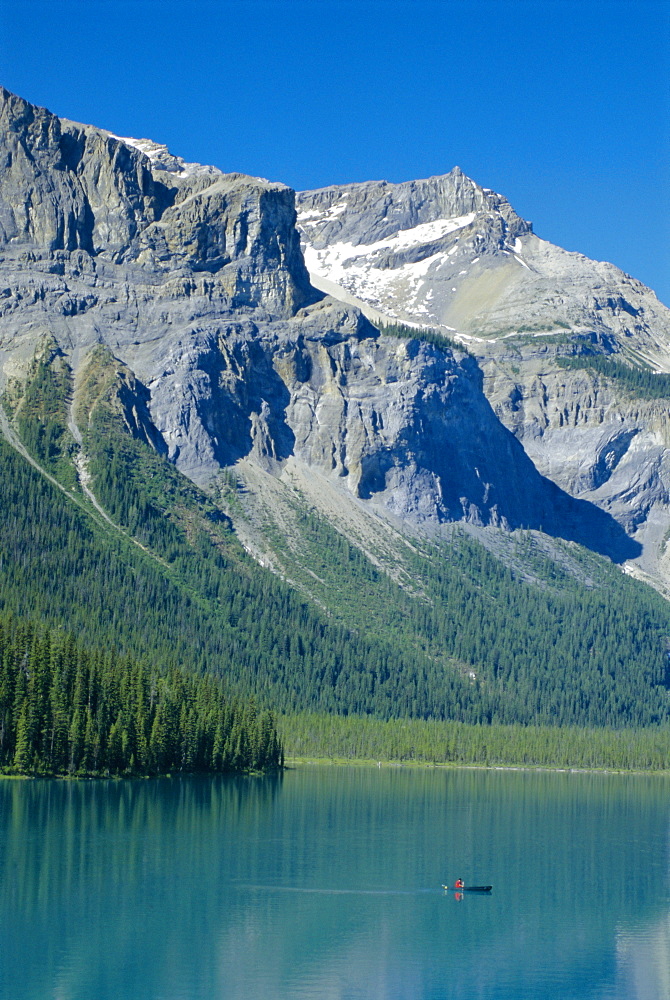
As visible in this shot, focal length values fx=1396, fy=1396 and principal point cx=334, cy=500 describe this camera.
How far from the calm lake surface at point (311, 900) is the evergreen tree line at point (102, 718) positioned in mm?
5391

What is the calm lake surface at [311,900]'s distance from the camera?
69938 mm

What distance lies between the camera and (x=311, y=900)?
88.1 meters

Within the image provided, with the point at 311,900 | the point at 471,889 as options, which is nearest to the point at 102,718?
the point at 471,889

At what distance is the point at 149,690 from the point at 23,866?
7253 centimetres

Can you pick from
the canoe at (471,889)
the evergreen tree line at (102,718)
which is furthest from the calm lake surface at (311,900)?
the evergreen tree line at (102,718)

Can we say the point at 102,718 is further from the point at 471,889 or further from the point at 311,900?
the point at 311,900

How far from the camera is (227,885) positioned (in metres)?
90.8

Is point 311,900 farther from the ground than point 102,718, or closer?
closer

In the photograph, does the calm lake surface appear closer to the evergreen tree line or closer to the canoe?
the canoe

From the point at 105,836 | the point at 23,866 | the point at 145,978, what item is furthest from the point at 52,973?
the point at 105,836

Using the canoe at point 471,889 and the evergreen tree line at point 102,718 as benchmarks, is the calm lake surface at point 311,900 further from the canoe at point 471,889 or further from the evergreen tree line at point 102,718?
the evergreen tree line at point 102,718

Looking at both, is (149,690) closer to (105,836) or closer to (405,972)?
(105,836)

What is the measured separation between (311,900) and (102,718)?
61460mm

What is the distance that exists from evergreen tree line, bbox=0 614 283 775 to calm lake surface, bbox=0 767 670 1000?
17.7 feet
